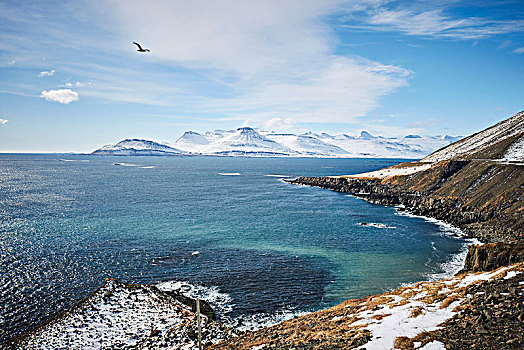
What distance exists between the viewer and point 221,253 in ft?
139

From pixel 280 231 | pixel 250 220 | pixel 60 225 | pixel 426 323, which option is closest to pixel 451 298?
pixel 426 323

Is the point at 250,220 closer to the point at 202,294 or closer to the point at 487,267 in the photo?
the point at 202,294

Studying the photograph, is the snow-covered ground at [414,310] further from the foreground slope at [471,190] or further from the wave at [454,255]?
the foreground slope at [471,190]

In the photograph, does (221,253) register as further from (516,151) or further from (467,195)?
(516,151)

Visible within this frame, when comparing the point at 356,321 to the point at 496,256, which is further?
the point at 496,256

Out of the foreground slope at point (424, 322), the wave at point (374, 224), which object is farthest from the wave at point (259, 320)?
the wave at point (374, 224)

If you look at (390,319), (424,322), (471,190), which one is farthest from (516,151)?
(424,322)

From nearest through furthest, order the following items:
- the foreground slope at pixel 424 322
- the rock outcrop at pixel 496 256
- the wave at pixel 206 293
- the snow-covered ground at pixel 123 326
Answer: the foreground slope at pixel 424 322 < the snow-covered ground at pixel 123 326 < the rock outcrop at pixel 496 256 < the wave at pixel 206 293

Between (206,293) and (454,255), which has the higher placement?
(454,255)

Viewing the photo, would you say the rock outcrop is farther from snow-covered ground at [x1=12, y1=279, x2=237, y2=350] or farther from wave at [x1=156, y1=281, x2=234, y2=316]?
snow-covered ground at [x1=12, y1=279, x2=237, y2=350]

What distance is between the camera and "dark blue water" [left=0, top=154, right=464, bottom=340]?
1183 inches

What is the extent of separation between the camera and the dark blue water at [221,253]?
30047mm

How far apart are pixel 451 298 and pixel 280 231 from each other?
36.3 m

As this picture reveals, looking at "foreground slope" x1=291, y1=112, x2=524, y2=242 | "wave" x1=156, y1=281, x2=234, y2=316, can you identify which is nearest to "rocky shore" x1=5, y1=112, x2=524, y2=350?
"wave" x1=156, y1=281, x2=234, y2=316
